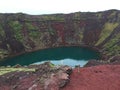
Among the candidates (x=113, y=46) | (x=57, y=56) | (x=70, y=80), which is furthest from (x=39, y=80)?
(x=113, y=46)

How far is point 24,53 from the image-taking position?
10938 cm

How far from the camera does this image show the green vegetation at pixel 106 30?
121000mm

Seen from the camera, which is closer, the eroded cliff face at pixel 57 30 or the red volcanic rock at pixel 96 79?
the red volcanic rock at pixel 96 79

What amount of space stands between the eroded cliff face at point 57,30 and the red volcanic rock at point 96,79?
76.8 m

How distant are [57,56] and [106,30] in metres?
37.0

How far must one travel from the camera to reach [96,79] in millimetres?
30547

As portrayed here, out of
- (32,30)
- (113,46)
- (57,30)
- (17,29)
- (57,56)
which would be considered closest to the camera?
(57,56)

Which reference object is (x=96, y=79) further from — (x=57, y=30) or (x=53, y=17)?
(x=53, y=17)

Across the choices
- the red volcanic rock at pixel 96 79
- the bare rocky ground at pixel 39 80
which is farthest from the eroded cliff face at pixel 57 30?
the red volcanic rock at pixel 96 79

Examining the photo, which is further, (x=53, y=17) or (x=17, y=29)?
(x=53, y=17)

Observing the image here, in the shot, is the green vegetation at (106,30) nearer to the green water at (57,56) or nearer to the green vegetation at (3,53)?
A: the green water at (57,56)

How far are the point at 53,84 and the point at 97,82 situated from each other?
5121 millimetres

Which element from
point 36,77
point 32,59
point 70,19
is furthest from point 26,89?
point 70,19

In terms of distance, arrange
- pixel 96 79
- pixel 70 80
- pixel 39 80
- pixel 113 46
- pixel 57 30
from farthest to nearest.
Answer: pixel 57 30
pixel 113 46
pixel 39 80
pixel 96 79
pixel 70 80
